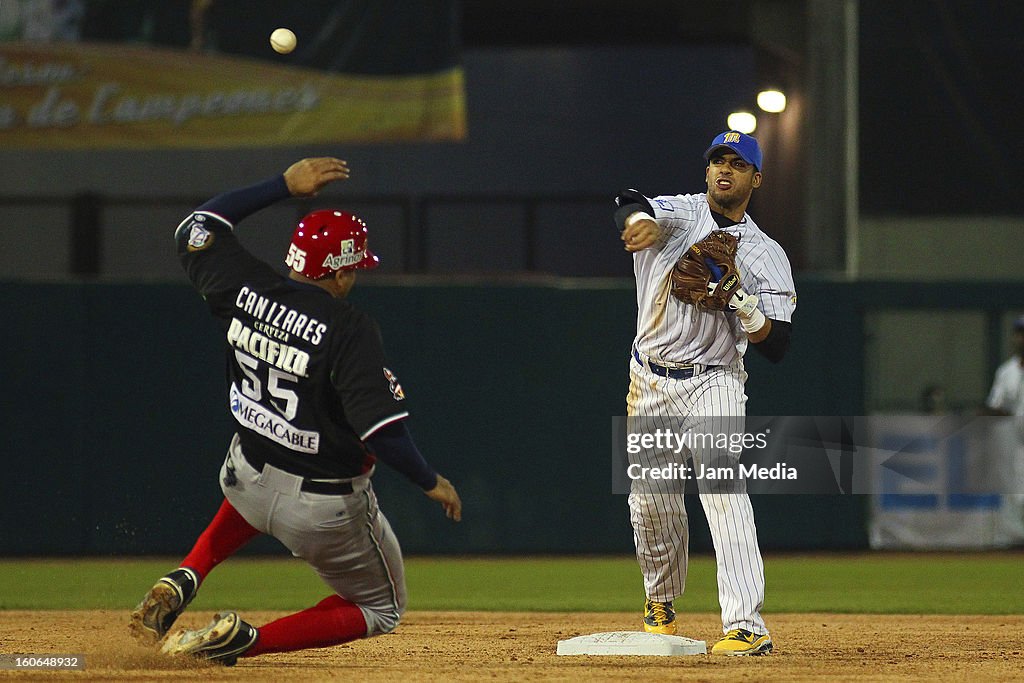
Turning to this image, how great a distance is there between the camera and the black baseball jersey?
4.68m

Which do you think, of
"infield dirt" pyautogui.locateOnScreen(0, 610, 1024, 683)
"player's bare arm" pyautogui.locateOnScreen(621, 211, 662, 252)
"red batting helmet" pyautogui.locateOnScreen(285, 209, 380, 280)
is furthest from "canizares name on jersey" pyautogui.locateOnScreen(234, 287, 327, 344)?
"player's bare arm" pyautogui.locateOnScreen(621, 211, 662, 252)

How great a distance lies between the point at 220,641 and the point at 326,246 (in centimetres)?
135

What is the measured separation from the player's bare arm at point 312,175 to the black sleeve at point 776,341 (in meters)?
1.73

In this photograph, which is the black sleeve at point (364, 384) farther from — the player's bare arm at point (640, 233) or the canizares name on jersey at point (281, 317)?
the player's bare arm at point (640, 233)

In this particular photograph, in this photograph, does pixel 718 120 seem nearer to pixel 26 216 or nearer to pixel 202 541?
pixel 26 216

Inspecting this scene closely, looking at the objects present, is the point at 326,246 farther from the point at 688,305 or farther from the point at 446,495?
the point at 688,305

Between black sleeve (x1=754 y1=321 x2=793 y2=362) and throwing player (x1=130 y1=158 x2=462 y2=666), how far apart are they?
1.50 metres

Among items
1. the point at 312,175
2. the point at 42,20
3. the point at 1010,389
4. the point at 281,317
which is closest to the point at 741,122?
the point at 1010,389

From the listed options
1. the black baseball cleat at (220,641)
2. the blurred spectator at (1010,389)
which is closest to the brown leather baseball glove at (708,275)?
the black baseball cleat at (220,641)

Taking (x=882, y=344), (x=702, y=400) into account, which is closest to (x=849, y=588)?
(x=882, y=344)

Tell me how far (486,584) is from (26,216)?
6827mm

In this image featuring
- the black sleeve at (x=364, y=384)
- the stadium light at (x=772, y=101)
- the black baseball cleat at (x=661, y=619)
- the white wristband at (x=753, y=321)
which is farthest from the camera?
the stadium light at (x=772, y=101)

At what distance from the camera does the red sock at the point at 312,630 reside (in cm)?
502

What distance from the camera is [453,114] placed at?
12672 millimetres
